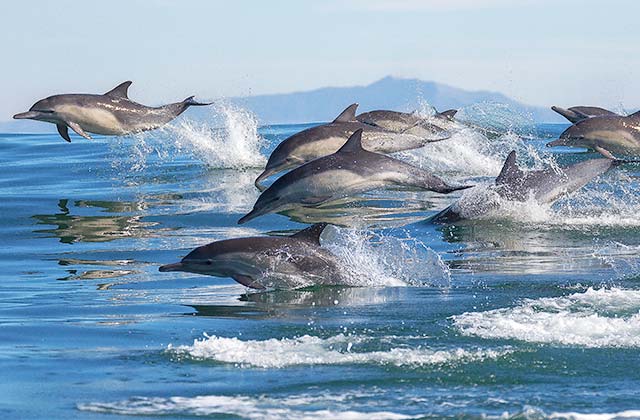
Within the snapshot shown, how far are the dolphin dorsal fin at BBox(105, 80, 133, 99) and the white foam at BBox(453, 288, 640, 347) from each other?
39.2ft

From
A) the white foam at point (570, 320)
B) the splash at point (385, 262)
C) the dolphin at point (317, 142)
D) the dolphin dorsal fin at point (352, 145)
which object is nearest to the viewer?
the white foam at point (570, 320)

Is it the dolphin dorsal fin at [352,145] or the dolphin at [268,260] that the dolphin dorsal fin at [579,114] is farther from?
the dolphin at [268,260]

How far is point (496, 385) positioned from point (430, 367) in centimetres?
55

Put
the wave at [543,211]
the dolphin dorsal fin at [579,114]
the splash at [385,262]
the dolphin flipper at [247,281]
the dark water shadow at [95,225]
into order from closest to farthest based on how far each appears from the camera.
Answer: the dolphin flipper at [247,281]
the splash at [385,262]
the wave at [543,211]
the dark water shadow at [95,225]
the dolphin dorsal fin at [579,114]

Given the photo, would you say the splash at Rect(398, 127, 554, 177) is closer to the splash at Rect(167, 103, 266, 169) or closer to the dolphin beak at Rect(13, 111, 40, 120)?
the splash at Rect(167, 103, 266, 169)

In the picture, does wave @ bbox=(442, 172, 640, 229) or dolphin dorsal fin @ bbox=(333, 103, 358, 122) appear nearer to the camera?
wave @ bbox=(442, 172, 640, 229)

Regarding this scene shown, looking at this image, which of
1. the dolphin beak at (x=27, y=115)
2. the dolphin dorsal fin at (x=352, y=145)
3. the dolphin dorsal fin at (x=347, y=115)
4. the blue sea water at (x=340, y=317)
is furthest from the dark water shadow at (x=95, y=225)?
the dolphin dorsal fin at (x=347, y=115)

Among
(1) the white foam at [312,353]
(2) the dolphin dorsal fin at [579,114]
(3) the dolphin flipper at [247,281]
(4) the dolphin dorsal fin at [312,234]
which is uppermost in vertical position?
(2) the dolphin dorsal fin at [579,114]

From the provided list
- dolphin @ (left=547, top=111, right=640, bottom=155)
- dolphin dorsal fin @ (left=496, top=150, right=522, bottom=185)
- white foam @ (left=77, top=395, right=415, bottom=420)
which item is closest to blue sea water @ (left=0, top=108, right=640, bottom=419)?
white foam @ (left=77, top=395, right=415, bottom=420)

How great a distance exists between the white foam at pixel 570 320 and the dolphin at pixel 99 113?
1151cm

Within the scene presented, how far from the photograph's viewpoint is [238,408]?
23.1 feet

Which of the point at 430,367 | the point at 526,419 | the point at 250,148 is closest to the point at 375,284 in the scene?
the point at 430,367

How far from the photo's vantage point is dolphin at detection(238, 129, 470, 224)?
15.1m

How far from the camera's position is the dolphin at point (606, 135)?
21688 millimetres
